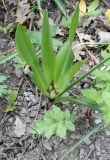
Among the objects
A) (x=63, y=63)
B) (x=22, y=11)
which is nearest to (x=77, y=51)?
(x=63, y=63)

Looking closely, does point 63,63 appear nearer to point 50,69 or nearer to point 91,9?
point 50,69

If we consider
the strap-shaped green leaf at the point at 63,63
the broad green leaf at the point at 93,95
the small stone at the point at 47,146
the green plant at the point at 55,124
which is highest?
the strap-shaped green leaf at the point at 63,63

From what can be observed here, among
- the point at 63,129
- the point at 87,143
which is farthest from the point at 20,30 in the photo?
the point at 87,143

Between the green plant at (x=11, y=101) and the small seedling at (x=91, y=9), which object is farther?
the small seedling at (x=91, y=9)

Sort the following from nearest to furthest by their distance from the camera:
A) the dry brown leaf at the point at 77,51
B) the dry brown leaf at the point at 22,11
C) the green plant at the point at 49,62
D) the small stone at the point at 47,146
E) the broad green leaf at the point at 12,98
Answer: the green plant at the point at 49,62
the small stone at the point at 47,146
the broad green leaf at the point at 12,98
the dry brown leaf at the point at 77,51
the dry brown leaf at the point at 22,11

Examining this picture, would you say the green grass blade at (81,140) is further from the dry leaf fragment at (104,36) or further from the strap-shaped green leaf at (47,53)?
the dry leaf fragment at (104,36)

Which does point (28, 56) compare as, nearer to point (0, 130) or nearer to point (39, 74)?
point (39, 74)

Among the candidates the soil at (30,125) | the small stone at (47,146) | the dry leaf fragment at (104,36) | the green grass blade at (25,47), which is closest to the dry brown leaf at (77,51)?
the soil at (30,125)

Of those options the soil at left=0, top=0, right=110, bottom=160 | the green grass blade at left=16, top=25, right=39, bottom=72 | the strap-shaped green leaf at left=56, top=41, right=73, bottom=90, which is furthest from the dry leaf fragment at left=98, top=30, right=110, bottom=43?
the green grass blade at left=16, top=25, right=39, bottom=72
